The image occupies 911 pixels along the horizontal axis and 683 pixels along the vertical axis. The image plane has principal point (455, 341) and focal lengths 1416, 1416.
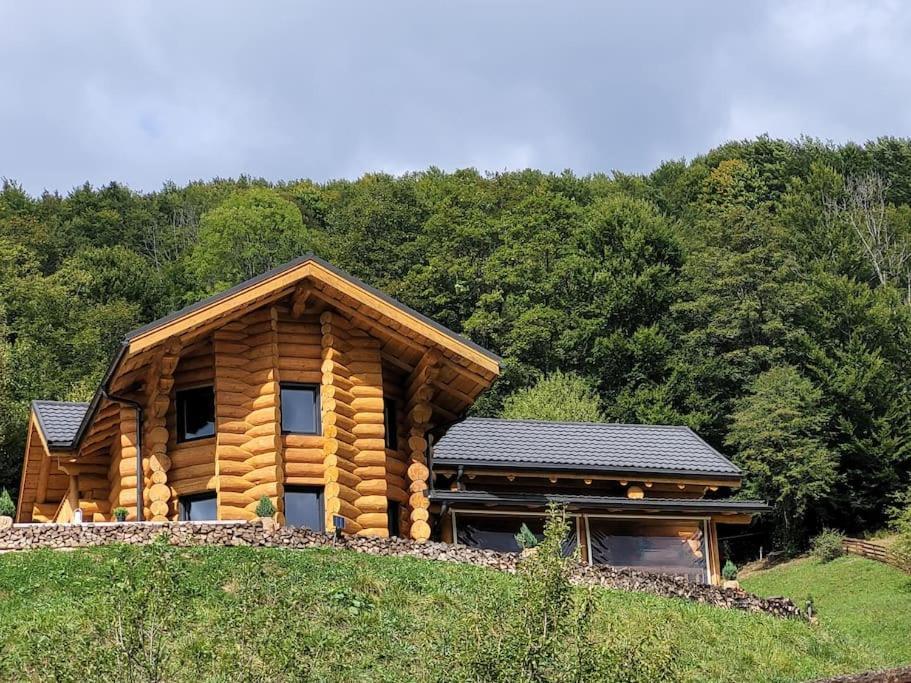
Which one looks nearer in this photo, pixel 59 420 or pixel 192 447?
pixel 192 447

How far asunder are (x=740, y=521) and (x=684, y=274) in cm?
3134

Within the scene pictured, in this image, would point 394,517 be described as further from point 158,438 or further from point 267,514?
point 158,438

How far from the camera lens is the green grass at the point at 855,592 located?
36.1 metres

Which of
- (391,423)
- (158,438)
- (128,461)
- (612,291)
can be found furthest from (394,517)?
(612,291)

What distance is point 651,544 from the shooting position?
3019 centimetres

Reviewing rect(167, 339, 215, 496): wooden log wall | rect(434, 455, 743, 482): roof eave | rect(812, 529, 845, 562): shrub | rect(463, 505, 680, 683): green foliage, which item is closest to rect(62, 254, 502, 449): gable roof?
rect(167, 339, 215, 496): wooden log wall

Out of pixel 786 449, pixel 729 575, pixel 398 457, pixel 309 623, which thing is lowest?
pixel 309 623

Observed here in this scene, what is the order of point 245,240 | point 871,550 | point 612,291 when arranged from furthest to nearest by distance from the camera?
point 245,240, point 612,291, point 871,550

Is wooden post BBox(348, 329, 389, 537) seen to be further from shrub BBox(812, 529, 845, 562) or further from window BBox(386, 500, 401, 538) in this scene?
shrub BBox(812, 529, 845, 562)

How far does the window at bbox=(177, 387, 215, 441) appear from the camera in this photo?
2680 cm

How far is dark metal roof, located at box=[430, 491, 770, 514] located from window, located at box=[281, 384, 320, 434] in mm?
2844

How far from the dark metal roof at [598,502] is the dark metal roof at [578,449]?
2.36 ft

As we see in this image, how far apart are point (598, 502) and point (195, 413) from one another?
27.5ft

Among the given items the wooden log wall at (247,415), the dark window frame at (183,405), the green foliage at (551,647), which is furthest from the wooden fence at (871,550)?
the green foliage at (551,647)
